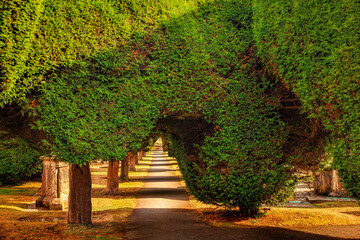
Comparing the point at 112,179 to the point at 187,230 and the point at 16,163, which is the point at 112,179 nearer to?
the point at 16,163

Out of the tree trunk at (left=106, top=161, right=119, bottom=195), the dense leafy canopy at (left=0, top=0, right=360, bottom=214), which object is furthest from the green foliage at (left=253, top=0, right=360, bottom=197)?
the tree trunk at (left=106, top=161, right=119, bottom=195)

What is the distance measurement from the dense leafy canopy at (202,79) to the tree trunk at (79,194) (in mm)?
2265

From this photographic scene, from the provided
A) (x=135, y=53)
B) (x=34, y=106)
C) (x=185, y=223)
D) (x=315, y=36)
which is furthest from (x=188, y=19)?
(x=185, y=223)

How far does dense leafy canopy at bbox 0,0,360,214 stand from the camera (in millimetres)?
5730

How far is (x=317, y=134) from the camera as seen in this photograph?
828 centimetres

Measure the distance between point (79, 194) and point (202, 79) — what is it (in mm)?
5332

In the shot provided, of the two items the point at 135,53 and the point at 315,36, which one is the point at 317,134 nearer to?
the point at 315,36

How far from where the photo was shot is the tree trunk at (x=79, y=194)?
9268 mm


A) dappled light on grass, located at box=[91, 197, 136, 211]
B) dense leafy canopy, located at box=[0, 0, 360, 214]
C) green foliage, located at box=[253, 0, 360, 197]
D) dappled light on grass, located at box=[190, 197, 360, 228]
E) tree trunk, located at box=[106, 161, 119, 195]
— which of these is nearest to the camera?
green foliage, located at box=[253, 0, 360, 197]

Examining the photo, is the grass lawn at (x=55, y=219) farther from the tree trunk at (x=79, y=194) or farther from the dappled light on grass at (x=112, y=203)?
the tree trunk at (x=79, y=194)

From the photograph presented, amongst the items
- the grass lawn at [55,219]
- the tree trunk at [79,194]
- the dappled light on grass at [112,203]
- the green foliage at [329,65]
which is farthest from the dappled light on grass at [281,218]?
the green foliage at [329,65]

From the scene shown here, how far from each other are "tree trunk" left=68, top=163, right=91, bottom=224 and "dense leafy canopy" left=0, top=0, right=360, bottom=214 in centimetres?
226

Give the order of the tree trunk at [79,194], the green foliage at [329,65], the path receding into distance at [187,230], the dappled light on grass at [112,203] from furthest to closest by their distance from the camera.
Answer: the dappled light on grass at [112,203], the tree trunk at [79,194], the path receding into distance at [187,230], the green foliage at [329,65]

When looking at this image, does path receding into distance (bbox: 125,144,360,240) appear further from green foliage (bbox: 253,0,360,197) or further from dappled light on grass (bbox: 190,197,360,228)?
green foliage (bbox: 253,0,360,197)
